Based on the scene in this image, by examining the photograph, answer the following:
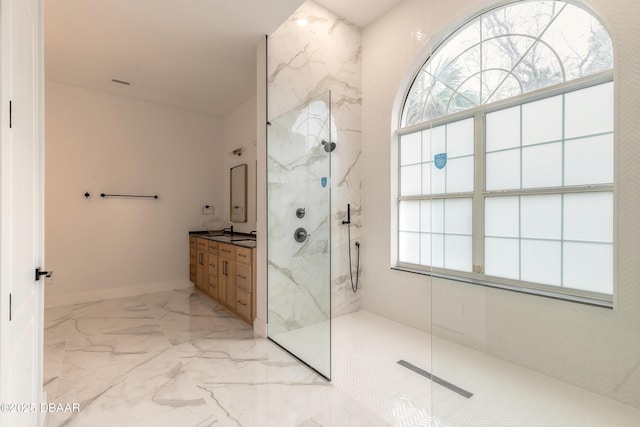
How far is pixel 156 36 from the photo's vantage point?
293 cm

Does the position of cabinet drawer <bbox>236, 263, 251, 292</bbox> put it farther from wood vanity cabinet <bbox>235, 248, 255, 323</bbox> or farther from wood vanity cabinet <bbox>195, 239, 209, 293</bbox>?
wood vanity cabinet <bbox>195, 239, 209, 293</bbox>

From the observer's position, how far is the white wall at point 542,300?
1.66 metres

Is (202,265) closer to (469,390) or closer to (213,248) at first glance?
(213,248)

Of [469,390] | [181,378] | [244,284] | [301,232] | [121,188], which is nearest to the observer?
[469,390]

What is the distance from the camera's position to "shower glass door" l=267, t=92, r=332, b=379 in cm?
229

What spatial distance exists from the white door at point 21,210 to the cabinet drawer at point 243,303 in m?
1.75

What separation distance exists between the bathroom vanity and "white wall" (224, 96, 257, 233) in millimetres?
498

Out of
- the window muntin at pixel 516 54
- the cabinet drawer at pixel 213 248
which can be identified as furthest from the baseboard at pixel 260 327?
the window muntin at pixel 516 54

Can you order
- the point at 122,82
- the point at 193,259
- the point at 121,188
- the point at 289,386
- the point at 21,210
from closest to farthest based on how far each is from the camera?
the point at 21,210 < the point at 289,386 < the point at 122,82 < the point at 121,188 < the point at 193,259

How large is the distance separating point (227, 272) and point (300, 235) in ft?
4.86

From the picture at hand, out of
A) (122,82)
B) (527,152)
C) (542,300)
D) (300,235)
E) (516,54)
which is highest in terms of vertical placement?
(122,82)

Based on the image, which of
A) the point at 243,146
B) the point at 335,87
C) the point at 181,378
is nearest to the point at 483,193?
the point at 335,87

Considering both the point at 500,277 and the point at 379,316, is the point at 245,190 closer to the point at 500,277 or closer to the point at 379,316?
the point at 379,316

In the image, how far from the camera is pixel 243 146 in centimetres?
464
